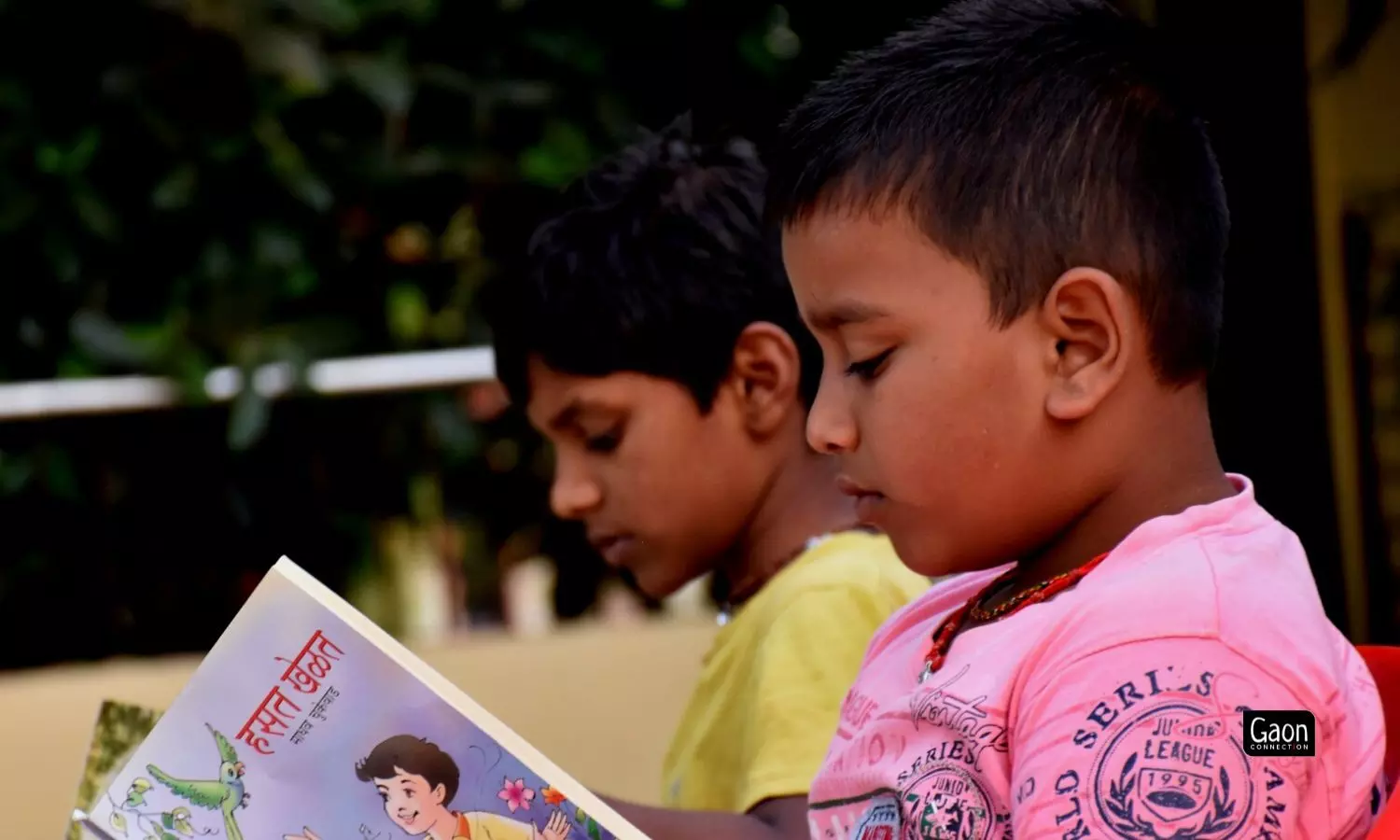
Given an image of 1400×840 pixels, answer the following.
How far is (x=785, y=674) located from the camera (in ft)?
4.09

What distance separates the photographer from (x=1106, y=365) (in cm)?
90

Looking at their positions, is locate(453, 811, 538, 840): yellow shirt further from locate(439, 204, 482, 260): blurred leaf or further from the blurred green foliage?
locate(439, 204, 482, 260): blurred leaf

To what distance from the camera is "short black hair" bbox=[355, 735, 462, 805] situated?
2.98 ft

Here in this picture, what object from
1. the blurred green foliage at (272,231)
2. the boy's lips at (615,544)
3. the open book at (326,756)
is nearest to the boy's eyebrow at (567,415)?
the boy's lips at (615,544)

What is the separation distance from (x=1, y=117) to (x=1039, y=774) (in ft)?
6.94

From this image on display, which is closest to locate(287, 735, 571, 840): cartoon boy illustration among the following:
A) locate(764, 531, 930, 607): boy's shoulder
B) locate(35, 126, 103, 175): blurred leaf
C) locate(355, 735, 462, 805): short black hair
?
locate(355, 735, 462, 805): short black hair

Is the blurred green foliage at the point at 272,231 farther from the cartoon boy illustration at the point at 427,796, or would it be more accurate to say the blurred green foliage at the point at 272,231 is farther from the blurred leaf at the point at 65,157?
the cartoon boy illustration at the point at 427,796

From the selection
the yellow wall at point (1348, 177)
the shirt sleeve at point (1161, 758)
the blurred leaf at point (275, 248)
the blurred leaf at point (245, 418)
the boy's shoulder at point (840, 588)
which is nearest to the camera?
the shirt sleeve at point (1161, 758)

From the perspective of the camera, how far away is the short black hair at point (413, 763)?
2.98 feet

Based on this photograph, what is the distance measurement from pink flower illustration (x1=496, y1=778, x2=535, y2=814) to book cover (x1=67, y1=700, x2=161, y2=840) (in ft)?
1.23

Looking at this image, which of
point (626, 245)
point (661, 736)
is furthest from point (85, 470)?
point (626, 245)

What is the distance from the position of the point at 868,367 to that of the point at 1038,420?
11cm

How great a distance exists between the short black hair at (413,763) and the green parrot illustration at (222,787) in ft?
0.24

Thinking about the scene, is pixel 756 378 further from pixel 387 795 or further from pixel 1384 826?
pixel 1384 826
